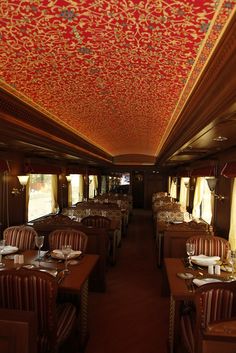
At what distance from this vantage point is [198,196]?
28.0 ft

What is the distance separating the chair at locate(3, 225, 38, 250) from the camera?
4.69 meters

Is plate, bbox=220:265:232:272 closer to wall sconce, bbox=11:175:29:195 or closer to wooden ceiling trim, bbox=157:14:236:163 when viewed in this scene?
wooden ceiling trim, bbox=157:14:236:163

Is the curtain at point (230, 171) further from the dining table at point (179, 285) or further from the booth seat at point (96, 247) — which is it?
the booth seat at point (96, 247)

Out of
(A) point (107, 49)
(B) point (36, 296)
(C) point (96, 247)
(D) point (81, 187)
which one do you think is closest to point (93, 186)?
(D) point (81, 187)

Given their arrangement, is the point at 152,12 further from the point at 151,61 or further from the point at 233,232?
the point at 233,232

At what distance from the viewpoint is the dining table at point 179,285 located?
2.95 metres

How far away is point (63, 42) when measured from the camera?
2.02 metres

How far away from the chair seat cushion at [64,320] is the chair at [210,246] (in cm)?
203

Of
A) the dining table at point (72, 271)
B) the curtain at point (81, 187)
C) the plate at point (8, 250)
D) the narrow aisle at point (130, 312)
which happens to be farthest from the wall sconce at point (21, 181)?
the curtain at point (81, 187)

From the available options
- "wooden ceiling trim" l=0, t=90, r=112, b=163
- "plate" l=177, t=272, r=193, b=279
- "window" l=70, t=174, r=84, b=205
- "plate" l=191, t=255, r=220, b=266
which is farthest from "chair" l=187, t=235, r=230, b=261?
"window" l=70, t=174, r=84, b=205

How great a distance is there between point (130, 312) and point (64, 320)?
1677 millimetres

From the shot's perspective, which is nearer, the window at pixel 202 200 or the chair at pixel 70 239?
the chair at pixel 70 239

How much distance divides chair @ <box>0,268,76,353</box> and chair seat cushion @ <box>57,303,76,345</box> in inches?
9.6

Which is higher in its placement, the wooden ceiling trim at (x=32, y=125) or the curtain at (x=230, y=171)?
the wooden ceiling trim at (x=32, y=125)
